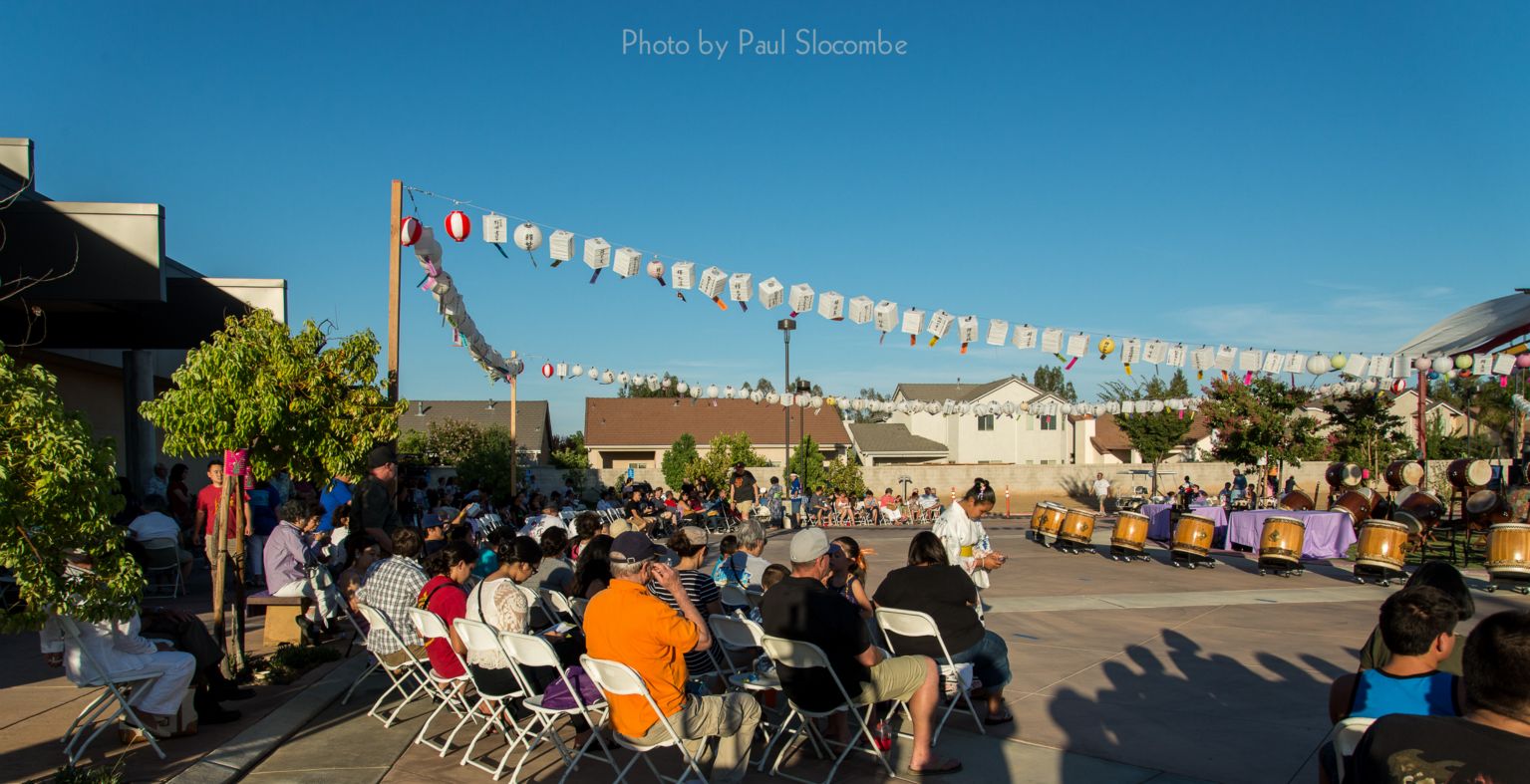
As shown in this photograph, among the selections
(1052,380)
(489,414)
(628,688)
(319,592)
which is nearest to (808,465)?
(319,592)

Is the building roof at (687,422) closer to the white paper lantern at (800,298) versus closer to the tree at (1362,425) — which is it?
the tree at (1362,425)

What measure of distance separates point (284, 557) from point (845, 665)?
5540mm

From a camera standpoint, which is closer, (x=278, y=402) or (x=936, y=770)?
(x=936, y=770)

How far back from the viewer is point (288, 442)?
24.2 ft

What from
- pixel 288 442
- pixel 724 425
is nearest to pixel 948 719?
pixel 288 442

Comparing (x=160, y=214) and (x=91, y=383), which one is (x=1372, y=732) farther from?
(x=91, y=383)

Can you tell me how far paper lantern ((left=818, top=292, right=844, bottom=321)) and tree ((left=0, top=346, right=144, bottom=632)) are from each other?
11.1m

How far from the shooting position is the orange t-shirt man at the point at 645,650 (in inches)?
184

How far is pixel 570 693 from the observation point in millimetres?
5117

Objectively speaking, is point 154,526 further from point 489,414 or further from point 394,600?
point 489,414

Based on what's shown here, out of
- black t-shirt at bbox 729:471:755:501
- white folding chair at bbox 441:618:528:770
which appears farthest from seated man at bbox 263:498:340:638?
black t-shirt at bbox 729:471:755:501

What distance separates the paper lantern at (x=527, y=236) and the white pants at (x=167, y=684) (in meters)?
6.95

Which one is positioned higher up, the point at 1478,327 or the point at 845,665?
the point at 1478,327

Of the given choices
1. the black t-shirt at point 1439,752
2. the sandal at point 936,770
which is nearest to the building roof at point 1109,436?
the sandal at point 936,770
